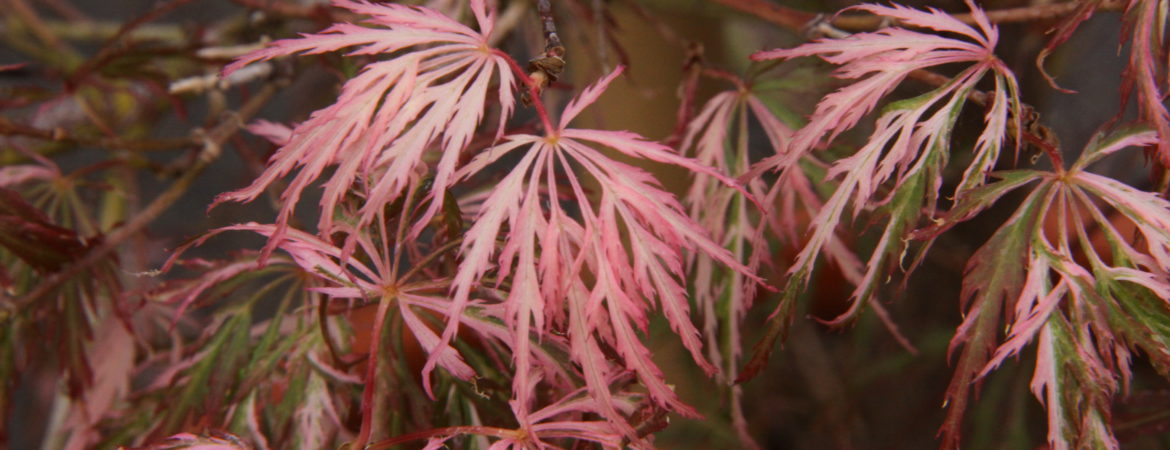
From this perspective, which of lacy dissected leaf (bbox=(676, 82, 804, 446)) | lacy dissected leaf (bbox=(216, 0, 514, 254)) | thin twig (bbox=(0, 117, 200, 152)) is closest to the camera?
lacy dissected leaf (bbox=(216, 0, 514, 254))

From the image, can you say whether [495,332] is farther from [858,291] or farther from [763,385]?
[763,385]

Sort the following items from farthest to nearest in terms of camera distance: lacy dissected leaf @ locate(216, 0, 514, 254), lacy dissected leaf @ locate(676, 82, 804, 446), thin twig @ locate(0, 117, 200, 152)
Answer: thin twig @ locate(0, 117, 200, 152)
lacy dissected leaf @ locate(676, 82, 804, 446)
lacy dissected leaf @ locate(216, 0, 514, 254)

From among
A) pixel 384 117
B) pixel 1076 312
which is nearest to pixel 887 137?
pixel 1076 312

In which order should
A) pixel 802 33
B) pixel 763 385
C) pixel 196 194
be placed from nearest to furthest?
pixel 802 33, pixel 763 385, pixel 196 194

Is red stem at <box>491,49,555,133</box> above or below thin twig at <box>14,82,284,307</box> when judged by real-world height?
below

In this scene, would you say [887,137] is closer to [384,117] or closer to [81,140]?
[384,117]

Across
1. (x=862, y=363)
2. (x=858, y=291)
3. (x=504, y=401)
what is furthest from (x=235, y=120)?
(x=862, y=363)

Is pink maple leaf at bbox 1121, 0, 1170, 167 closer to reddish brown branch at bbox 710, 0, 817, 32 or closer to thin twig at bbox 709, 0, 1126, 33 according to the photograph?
thin twig at bbox 709, 0, 1126, 33

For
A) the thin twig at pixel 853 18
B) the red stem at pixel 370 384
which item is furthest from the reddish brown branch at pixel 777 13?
the red stem at pixel 370 384

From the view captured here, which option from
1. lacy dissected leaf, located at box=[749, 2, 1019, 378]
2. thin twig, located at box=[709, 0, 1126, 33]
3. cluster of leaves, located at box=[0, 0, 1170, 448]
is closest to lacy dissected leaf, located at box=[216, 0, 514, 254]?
cluster of leaves, located at box=[0, 0, 1170, 448]
